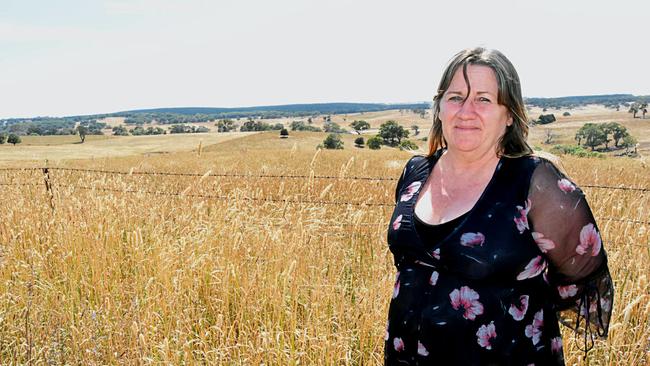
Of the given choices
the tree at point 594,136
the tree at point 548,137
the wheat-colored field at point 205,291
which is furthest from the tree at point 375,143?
the wheat-colored field at point 205,291

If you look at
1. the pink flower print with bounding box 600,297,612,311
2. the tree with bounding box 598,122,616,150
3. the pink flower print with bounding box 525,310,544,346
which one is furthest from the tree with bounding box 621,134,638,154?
the pink flower print with bounding box 525,310,544,346

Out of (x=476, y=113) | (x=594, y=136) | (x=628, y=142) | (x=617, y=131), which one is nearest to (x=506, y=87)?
→ (x=476, y=113)

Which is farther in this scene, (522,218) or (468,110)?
(468,110)

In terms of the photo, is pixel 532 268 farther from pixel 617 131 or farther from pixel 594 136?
pixel 617 131

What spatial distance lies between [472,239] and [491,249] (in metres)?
0.07

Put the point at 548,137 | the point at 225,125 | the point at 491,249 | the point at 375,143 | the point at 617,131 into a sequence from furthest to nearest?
the point at 225,125 < the point at 548,137 < the point at 617,131 < the point at 375,143 < the point at 491,249

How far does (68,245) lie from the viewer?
3.99 meters

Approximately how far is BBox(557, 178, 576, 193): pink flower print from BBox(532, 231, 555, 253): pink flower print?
6.6 inches

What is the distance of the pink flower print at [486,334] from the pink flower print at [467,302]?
5cm

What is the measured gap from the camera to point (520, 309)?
64.9 inches

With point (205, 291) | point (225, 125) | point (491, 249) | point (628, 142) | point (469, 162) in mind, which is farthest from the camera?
point (225, 125)

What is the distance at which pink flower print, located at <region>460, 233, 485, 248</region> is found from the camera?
1624mm

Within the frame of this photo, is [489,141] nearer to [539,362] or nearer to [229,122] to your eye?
[539,362]

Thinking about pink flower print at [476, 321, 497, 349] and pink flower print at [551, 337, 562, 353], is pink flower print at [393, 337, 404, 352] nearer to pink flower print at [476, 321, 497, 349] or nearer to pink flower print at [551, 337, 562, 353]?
pink flower print at [476, 321, 497, 349]
